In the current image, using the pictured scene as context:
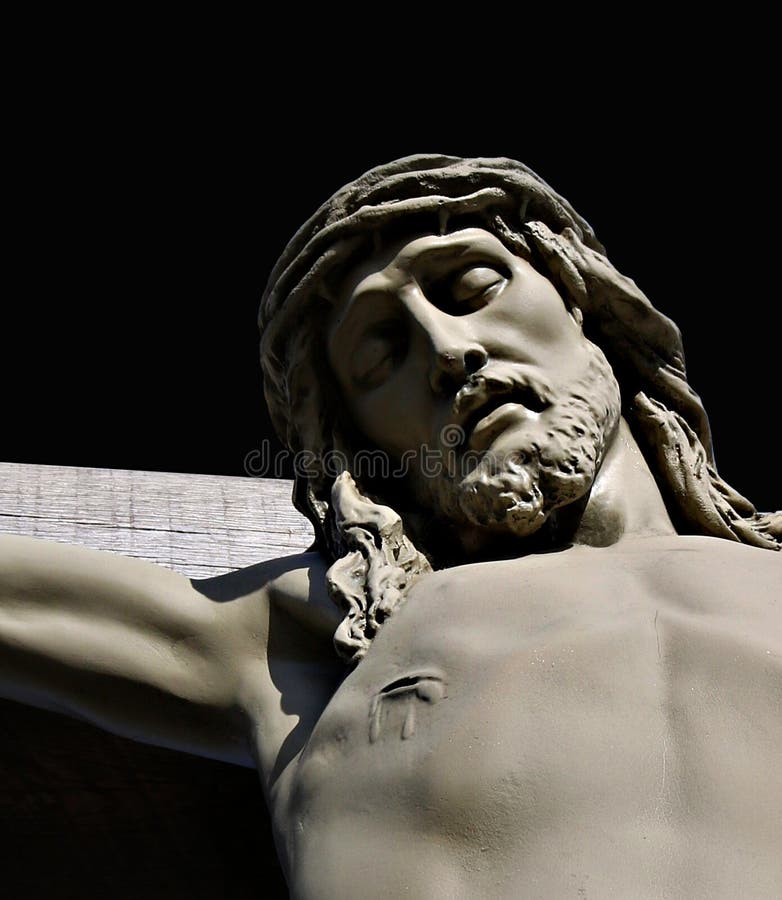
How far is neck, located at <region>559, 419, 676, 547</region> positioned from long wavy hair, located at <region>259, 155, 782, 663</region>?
0.06 metres

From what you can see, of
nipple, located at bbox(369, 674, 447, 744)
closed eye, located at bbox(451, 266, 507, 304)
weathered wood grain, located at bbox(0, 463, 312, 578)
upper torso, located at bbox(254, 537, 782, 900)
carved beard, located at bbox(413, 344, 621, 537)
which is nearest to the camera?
upper torso, located at bbox(254, 537, 782, 900)

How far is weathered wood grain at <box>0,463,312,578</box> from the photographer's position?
12.7 ft

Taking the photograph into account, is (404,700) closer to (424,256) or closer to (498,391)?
(498,391)

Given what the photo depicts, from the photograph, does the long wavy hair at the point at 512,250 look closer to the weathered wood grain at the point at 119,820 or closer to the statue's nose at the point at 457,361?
the statue's nose at the point at 457,361

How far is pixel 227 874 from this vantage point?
348cm

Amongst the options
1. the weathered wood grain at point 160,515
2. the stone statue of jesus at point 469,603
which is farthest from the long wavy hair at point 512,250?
the weathered wood grain at point 160,515

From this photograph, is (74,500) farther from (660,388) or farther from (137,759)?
(660,388)

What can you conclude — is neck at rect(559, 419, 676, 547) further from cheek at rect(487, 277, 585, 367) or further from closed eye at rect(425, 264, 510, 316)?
closed eye at rect(425, 264, 510, 316)

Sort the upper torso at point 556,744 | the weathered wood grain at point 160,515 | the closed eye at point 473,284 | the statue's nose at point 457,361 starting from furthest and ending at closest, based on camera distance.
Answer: the weathered wood grain at point 160,515 → the closed eye at point 473,284 → the statue's nose at point 457,361 → the upper torso at point 556,744

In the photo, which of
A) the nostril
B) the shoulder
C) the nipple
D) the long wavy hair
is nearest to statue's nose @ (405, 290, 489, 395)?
the nostril

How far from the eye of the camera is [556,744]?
9.09ft

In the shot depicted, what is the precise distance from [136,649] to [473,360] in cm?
77

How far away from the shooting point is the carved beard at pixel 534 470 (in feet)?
10.7

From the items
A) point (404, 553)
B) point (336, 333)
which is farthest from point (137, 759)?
point (336, 333)
